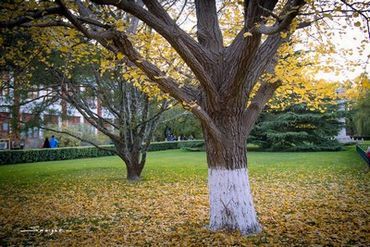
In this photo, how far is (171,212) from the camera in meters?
7.27

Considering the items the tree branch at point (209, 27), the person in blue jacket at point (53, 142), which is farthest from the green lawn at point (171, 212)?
the person in blue jacket at point (53, 142)

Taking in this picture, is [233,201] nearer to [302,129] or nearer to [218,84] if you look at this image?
[218,84]

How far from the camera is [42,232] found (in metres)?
5.93

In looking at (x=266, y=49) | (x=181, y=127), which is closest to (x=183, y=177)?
(x=266, y=49)

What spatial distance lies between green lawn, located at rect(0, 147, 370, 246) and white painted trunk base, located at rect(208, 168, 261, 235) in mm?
194

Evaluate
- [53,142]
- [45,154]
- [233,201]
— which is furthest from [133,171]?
[53,142]

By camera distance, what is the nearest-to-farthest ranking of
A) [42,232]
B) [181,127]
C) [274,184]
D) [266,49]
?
[266,49], [42,232], [274,184], [181,127]

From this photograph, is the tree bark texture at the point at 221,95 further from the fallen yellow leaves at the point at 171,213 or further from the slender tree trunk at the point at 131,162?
the slender tree trunk at the point at 131,162

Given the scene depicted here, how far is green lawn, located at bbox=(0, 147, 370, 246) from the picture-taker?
529cm

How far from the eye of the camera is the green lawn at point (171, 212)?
5289 mm

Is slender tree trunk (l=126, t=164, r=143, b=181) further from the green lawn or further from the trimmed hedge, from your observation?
the trimmed hedge

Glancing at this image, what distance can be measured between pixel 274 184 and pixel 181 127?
26.6 metres

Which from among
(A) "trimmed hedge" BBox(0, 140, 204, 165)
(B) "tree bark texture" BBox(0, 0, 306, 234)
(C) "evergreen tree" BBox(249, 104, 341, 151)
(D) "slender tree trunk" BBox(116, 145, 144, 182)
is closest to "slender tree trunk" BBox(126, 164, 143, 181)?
(D) "slender tree trunk" BBox(116, 145, 144, 182)

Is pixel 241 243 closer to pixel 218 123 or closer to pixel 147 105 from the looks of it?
pixel 218 123
